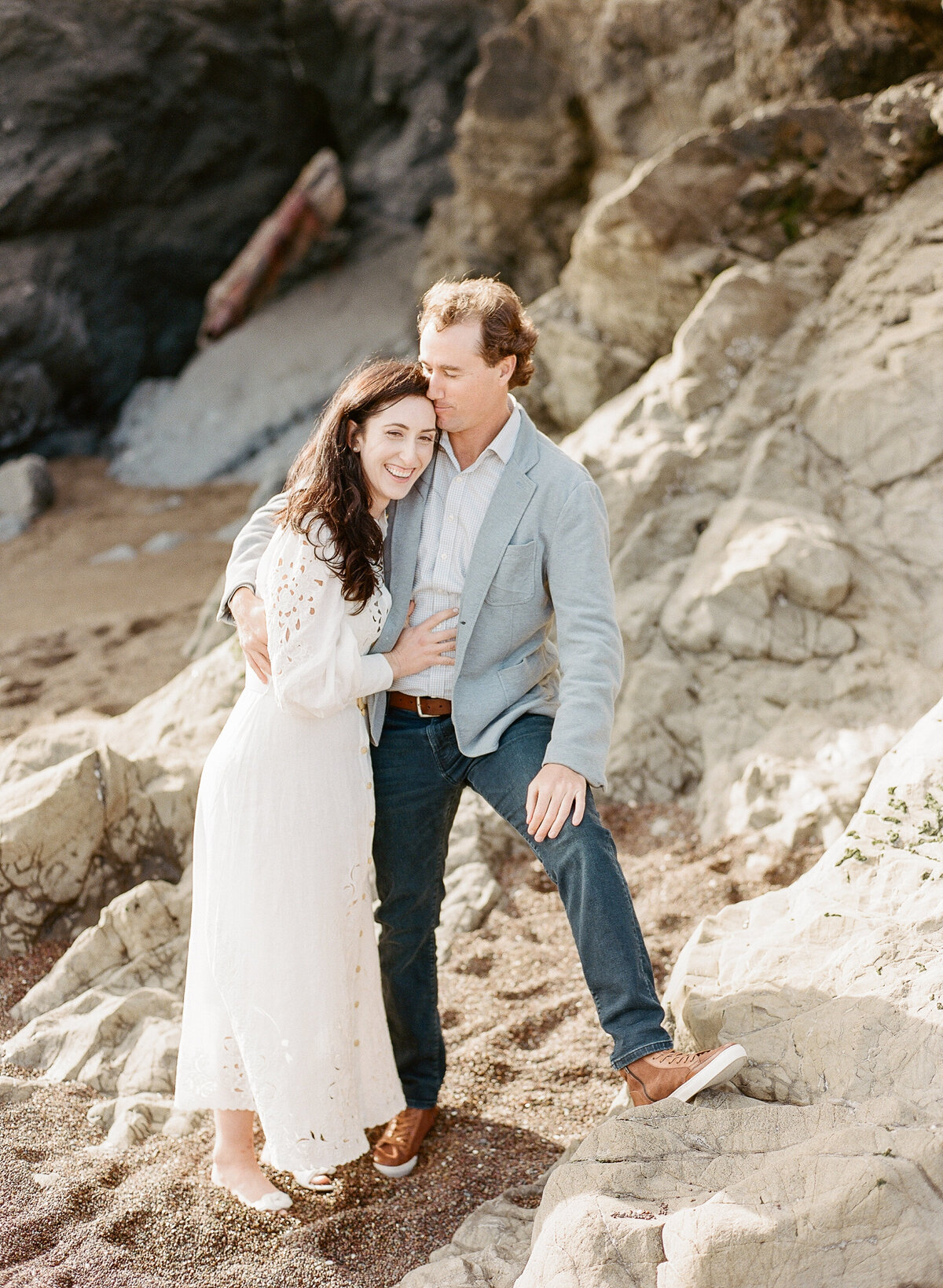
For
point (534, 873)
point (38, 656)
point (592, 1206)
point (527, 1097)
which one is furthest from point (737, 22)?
point (592, 1206)

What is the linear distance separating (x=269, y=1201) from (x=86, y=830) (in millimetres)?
1739

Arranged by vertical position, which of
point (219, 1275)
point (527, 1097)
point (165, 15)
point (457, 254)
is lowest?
point (527, 1097)

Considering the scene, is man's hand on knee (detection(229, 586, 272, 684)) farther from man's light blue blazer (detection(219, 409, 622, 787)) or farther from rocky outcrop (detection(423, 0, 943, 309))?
rocky outcrop (detection(423, 0, 943, 309))

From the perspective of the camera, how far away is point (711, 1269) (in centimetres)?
201

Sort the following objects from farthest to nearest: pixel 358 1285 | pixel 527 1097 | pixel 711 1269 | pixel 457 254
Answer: pixel 457 254 < pixel 527 1097 < pixel 358 1285 < pixel 711 1269

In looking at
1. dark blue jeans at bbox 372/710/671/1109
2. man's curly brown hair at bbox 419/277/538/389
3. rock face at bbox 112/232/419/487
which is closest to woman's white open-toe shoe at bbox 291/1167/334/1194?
dark blue jeans at bbox 372/710/671/1109

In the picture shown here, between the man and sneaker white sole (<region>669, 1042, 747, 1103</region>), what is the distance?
10 centimetres

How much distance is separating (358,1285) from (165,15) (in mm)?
13803

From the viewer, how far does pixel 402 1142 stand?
10.1ft

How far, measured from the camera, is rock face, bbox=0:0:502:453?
12.3 metres

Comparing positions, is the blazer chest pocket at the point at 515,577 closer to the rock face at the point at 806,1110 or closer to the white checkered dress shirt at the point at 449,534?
the white checkered dress shirt at the point at 449,534

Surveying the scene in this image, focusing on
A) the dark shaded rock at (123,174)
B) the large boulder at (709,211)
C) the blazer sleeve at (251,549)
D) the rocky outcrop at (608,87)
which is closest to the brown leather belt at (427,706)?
the blazer sleeve at (251,549)

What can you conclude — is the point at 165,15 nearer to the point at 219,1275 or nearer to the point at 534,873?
the point at 534,873

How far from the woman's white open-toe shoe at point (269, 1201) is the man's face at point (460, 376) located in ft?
6.91
